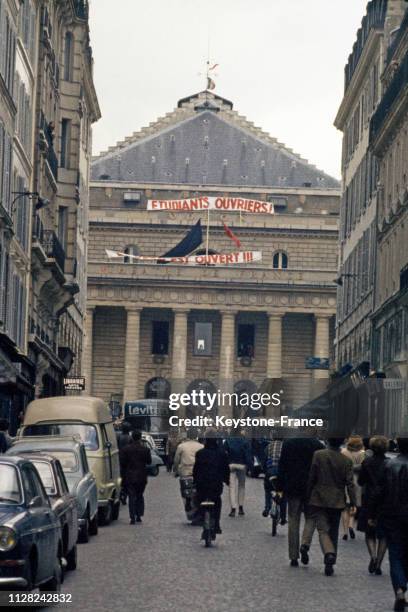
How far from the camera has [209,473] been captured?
87.0 ft

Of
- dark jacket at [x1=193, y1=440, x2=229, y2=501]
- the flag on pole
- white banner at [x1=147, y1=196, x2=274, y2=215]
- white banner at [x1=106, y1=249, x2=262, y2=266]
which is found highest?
white banner at [x1=147, y1=196, x2=274, y2=215]

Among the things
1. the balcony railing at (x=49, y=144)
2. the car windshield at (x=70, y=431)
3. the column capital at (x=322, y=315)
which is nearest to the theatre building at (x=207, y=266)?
the column capital at (x=322, y=315)

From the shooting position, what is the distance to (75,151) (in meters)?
70.3

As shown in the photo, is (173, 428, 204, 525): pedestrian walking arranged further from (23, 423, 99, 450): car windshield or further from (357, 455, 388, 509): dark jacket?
(357, 455, 388, 509): dark jacket

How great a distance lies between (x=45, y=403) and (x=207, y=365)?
91983mm

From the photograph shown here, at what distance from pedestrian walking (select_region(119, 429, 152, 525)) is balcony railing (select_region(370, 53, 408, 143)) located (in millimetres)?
25273

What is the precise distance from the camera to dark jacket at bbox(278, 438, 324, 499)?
76.4ft

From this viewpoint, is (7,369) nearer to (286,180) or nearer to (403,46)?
(403,46)

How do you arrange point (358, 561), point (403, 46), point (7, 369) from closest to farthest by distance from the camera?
point (358, 561) → point (7, 369) → point (403, 46)

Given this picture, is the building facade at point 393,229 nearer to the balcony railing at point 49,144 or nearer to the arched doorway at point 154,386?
the balcony railing at point 49,144

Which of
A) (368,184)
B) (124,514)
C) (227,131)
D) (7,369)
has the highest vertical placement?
(227,131)

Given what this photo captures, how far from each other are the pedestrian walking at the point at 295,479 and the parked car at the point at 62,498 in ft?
10.1

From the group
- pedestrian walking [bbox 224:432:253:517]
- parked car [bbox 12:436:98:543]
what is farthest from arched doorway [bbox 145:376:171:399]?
parked car [bbox 12:436:98:543]

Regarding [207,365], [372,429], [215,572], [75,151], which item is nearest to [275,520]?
[215,572]
